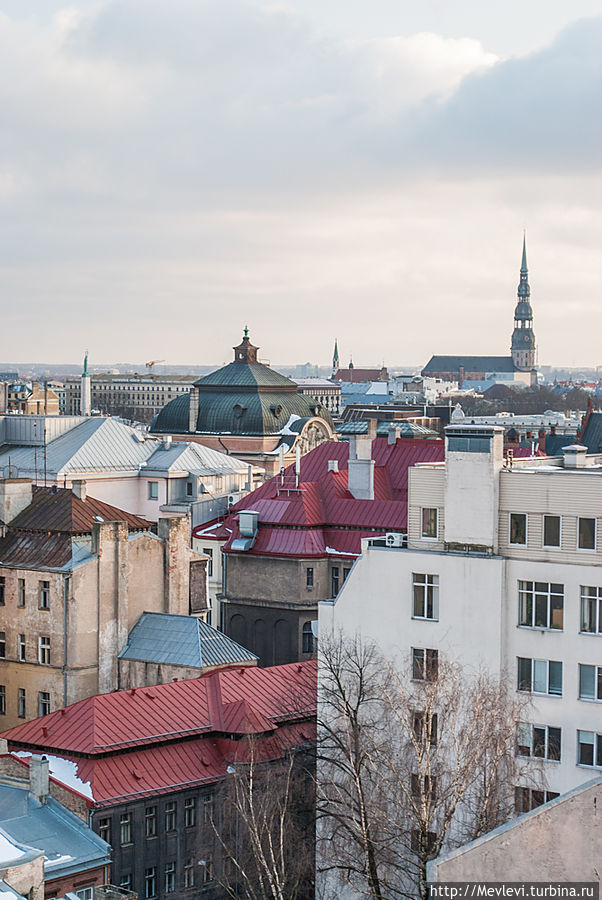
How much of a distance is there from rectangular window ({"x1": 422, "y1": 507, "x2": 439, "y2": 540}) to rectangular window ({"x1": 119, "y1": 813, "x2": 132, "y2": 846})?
13674 millimetres

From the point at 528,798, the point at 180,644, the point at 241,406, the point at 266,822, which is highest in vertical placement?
the point at 241,406

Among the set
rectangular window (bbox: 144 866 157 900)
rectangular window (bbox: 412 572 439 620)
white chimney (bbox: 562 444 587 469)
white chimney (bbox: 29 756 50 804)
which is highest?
white chimney (bbox: 562 444 587 469)

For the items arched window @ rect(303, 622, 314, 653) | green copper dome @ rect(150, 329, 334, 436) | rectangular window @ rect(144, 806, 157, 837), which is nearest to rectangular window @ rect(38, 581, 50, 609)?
arched window @ rect(303, 622, 314, 653)

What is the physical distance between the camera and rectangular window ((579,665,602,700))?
4328 cm

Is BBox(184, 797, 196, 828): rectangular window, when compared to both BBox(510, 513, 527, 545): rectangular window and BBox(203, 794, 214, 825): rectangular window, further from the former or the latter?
BBox(510, 513, 527, 545): rectangular window

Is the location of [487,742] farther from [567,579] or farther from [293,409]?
[293,409]

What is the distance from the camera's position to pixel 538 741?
44.0 m

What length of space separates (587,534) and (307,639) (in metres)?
29.0

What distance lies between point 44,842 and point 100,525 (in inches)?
768

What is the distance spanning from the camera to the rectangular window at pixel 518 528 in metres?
45.3

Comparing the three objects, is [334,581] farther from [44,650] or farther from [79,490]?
[44,650]

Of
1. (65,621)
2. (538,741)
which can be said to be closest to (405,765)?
(538,741)

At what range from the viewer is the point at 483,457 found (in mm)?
45969

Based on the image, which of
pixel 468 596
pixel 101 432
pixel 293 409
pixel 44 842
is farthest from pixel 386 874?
pixel 293 409
